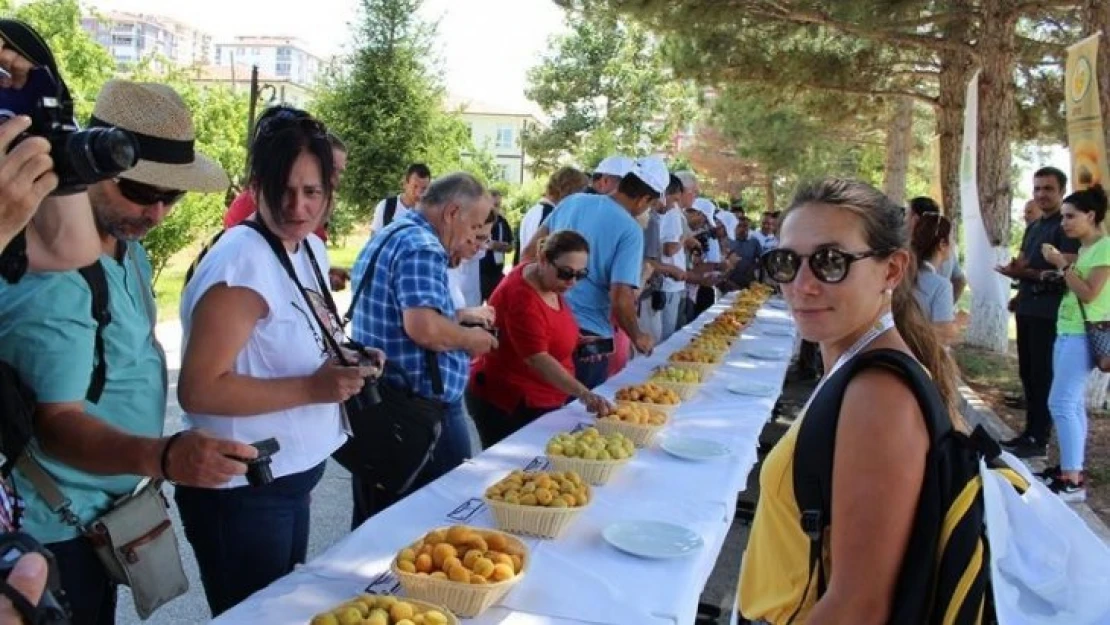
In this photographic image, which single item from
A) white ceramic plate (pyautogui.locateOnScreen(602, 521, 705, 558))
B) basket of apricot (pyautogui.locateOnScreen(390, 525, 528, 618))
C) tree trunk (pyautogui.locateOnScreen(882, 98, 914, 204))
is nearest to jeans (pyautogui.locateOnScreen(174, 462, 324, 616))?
basket of apricot (pyautogui.locateOnScreen(390, 525, 528, 618))

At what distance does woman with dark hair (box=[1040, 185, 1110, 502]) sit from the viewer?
4398 mm

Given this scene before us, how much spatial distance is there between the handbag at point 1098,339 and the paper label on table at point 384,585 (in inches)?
164

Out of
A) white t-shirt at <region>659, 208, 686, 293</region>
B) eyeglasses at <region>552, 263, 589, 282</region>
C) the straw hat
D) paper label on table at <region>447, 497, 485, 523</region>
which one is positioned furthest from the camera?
white t-shirt at <region>659, 208, 686, 293</region>

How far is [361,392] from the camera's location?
203 centimetres

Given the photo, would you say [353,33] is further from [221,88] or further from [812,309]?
[812,309]

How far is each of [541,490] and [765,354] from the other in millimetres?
3147

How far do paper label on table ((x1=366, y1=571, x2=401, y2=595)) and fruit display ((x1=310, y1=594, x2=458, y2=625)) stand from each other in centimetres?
24

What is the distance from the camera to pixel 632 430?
2.75m

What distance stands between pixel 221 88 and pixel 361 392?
49.9ft

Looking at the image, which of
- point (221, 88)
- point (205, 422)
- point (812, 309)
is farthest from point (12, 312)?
point (221, 88)

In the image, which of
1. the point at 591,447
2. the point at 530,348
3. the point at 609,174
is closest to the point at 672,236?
the point at 609,174

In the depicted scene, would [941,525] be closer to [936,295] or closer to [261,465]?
[261,465]

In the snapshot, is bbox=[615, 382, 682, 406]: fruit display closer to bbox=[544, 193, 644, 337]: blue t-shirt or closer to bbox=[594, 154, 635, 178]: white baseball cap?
bbox=[544, 193, 644, 337]: blue t-shirt

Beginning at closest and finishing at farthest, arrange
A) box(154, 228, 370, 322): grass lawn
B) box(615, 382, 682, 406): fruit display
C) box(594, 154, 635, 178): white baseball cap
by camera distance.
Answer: box(615, 382, 682, 406): fruit display < box(594, 154, 635, 178): white baseball cap < box(154, 228, 370, 322): grass lawn
